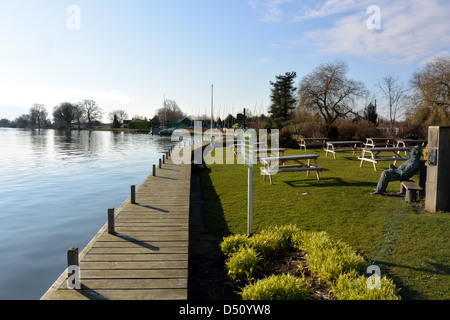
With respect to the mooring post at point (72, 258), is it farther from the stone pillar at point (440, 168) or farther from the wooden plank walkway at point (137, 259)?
the stone pillar at point (440, 168)

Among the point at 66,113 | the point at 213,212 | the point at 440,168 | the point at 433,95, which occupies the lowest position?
the point at 213,212

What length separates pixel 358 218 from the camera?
20.7ft

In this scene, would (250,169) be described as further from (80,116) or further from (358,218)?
(80,116)

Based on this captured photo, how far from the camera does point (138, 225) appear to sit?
5.84 meters

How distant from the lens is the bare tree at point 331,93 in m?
33.3

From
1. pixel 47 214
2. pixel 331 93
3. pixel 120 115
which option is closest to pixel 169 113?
pixel 120 115

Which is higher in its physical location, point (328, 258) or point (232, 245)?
point (328, 258)

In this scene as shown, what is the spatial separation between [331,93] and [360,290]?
32683mm

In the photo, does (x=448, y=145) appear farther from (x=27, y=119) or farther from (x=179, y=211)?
(x=27, y=119)

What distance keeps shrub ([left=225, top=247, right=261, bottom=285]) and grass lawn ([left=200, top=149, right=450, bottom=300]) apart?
1593mm

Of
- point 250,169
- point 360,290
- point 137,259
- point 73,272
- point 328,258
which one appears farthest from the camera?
point 250,169

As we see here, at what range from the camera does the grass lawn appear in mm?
4125

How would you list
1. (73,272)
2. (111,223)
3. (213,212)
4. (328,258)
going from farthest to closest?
1. (213,212)
2. (111,223)
3. (328,258)
4. (73,272)

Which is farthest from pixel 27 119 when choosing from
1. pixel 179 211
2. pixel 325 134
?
pixel 179 211
